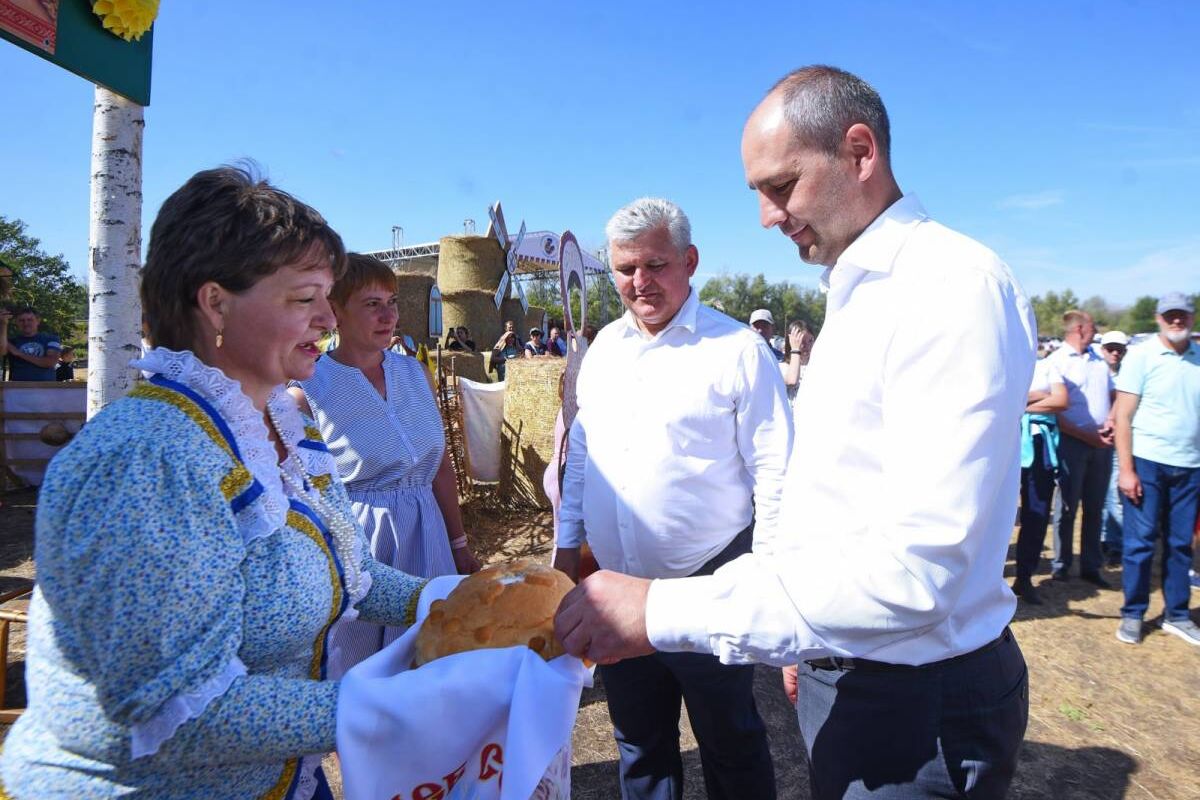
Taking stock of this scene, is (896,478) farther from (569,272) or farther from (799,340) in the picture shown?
(799,340)

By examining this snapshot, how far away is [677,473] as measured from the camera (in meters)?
2.37

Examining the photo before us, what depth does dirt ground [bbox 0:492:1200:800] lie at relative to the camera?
3.28 m

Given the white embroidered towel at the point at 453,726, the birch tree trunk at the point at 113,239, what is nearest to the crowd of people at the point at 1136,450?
the white embroidered towel at the point at 453,726

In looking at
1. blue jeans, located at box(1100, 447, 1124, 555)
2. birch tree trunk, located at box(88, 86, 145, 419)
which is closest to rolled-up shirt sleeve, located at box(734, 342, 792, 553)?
birch tree trunk, located at box(88, 86, 145, 419)

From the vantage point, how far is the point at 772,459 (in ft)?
7.79

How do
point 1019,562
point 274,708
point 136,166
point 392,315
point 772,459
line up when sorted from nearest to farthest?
point 274,708 → point 772,459 → point 392,315 → point 136,166 → point 1019,562

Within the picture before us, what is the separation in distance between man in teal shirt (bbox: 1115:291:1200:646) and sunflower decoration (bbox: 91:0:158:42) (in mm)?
6323

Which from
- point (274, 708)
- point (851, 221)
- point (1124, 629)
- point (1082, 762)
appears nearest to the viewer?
point (274, 708)

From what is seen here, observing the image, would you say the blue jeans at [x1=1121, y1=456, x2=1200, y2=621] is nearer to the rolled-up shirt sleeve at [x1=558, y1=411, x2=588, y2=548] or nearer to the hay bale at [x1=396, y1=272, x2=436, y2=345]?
the rolled-up shirt sleeve at [x1=558, y1=411, x2=588, y2=548]

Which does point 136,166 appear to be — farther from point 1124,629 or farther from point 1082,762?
point 1124,629

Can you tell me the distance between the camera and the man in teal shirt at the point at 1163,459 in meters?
4.64

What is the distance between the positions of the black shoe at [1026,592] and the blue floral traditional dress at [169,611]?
585 cm

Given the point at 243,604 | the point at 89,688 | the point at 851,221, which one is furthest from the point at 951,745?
the point at 89,688

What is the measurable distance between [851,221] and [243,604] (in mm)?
1451
